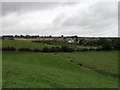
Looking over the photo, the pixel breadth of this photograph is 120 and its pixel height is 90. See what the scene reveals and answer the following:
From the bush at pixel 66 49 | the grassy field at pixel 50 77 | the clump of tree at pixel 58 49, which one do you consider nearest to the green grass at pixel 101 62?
the grassy field at pixel 50 77

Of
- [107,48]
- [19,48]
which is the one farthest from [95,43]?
[19,48]

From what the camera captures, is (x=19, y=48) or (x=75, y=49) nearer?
(x=19, y=48)

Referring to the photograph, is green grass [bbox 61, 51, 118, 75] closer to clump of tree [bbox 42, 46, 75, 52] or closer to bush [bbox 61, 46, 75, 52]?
clump of tree [bbox 42, 46, 75, 52]

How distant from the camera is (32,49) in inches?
3150

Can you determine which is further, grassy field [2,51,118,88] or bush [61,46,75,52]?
bush [61,46,75,52]

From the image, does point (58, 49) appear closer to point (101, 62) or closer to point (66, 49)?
point (66, 49)

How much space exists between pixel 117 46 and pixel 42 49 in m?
41.4

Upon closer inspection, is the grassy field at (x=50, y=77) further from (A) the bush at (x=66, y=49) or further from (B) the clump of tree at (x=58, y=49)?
(A) the bush at (x=66, y=49)

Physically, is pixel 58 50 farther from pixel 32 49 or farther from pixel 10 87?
pixel 10 87

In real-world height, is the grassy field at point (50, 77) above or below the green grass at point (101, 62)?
above

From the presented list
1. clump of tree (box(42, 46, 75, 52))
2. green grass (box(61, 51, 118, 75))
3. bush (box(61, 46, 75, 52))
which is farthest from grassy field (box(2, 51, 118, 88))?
bush (box(61, 46, 75, 52))

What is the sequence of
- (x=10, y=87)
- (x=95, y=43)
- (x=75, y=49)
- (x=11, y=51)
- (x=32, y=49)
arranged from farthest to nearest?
(x=95, y=43) → (x=75, y=49) → (x=32, y=49) → (x=11, y=51) → (x=10, y=87)

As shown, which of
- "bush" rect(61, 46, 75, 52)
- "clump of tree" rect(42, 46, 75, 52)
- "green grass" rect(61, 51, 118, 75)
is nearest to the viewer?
"green grass" rect(61, 51, 118, 75)

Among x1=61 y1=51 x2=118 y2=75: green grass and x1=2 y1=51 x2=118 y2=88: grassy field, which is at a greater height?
x1=2 y1=51 x2=118 y2=88: grassy field
